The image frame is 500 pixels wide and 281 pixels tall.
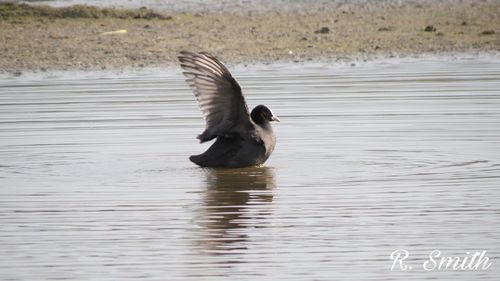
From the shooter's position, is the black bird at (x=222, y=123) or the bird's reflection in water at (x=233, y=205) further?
the black bird at (x=222, y=123)

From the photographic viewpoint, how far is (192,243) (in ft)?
29.7

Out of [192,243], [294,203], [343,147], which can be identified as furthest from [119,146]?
[192,243]

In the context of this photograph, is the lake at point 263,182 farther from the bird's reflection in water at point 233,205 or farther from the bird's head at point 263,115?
the bird's head at point 263,115

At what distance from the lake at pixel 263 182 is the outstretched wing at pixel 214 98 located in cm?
39

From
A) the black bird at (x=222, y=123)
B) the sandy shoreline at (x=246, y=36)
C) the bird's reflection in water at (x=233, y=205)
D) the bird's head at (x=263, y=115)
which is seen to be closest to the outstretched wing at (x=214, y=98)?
the black bird at (x=222, y=123)

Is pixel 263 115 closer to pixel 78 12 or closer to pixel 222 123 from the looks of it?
pixel 222 123

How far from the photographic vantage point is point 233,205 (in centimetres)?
1041

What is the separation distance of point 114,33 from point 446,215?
37.9 ft

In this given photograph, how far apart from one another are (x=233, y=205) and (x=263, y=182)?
1.05 metres

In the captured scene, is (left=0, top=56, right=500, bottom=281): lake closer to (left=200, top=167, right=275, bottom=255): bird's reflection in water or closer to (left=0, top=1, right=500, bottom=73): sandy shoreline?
(left=200, top=167, right=275, bottom=255): bird's reflection in water

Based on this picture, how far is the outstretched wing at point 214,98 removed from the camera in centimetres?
1194

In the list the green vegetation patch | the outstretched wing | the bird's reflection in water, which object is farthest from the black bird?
the green vegetation patch

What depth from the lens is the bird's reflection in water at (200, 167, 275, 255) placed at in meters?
9.13

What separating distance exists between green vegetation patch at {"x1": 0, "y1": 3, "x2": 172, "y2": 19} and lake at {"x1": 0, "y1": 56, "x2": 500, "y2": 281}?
3340 mm
